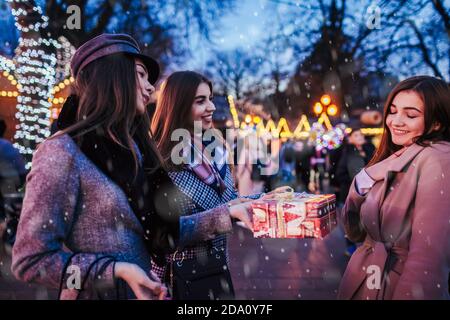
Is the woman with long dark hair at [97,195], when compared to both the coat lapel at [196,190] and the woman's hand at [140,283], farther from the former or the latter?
the coat lapel at [196,190]

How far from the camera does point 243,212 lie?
2.21 meters

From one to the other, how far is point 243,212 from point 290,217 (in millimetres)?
245

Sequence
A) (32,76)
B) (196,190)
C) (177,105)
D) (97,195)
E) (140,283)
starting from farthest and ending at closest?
1. (32,76)
2. (177,105)
3. (196,190)
4. (97,195)
5. (140,283)

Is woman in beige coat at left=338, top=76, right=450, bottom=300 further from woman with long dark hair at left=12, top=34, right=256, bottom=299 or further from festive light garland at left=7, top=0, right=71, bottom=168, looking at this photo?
festive light garland at left=7, top=0, right=71, bottom=168

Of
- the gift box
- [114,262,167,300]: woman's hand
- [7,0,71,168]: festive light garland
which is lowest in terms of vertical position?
[114,262,167,300]: woman's hand

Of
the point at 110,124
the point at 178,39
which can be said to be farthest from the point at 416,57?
the point at 110,124

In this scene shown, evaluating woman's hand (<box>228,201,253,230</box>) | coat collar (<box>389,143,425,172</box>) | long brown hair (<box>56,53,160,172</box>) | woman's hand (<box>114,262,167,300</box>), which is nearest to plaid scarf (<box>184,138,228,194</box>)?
woman's hand (<box>228,201,253,230</box>)

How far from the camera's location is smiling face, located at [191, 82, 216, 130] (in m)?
2.79

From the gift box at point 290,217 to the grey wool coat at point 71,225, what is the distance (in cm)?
64

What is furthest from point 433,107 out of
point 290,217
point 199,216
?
point 199,216

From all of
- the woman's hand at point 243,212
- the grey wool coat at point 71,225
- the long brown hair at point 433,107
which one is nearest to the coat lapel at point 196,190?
the woman's hand at point 243,212

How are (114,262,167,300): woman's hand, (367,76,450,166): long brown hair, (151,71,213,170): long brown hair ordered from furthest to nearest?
(151,71,213,170): long brown hair → (367,76,450,166): long brown hair → (114,262,167,300): woman's hand

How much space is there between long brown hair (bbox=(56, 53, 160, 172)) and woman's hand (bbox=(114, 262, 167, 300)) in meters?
0.40

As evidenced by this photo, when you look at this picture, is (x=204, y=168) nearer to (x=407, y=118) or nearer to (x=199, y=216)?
(x=199, y=216)
